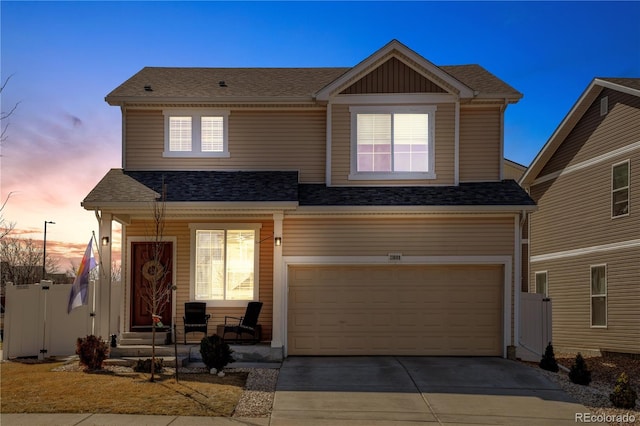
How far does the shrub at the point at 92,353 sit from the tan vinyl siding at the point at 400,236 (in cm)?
426

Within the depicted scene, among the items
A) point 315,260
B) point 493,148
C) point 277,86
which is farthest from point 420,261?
point 277,86

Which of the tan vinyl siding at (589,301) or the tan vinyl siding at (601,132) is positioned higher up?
the tan vinyl siding at (601,132)

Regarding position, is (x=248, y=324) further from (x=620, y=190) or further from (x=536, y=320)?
(x=620, y=190)

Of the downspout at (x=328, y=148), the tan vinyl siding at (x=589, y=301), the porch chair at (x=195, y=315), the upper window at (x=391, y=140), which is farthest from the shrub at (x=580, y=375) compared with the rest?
the porch chair at (x=195, y=315)

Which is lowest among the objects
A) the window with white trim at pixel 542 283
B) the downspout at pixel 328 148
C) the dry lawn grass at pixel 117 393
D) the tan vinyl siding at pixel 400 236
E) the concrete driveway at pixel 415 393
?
the concrete driveway at pixel 415 393

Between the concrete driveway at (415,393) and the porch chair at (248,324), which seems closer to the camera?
the concrete driveway at (415,393)

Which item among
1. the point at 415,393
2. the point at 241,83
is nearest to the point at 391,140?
the point at 241,83

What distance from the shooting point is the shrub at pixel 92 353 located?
37.9 feet

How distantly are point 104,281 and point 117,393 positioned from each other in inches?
141

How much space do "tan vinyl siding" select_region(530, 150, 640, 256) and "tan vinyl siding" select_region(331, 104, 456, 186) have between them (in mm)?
5278

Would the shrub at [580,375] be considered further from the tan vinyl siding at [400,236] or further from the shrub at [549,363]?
the tan vinyl siding at [400,236]

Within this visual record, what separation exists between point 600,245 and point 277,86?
10.2 metres

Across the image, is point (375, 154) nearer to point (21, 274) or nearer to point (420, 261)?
point (420, 261)

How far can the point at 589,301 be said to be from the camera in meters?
17.9
